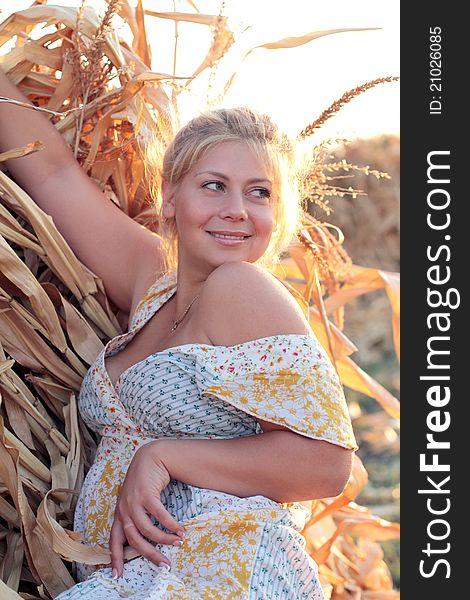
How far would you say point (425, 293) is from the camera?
2.20 meters

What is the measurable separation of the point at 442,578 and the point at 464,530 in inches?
4.4

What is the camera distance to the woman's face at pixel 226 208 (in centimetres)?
166

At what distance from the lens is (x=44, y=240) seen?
5.90ft

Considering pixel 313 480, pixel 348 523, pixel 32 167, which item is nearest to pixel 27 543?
pixel 313 480

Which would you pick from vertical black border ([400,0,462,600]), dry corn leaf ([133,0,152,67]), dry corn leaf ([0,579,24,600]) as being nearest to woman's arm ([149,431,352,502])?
dry corn leaf ([0,579,24,600])

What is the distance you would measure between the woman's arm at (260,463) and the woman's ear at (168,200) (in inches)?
18.5

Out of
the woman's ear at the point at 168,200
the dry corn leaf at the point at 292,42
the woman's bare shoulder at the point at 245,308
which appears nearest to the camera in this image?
the woman's bare shoulder at the point at 245,308

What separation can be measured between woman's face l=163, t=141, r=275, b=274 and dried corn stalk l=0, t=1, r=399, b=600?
23 centimetres

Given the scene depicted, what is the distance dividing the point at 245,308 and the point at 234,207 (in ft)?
0.67

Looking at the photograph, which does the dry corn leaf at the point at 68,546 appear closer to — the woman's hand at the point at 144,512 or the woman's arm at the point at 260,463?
the woman's hand at the point at 144,512

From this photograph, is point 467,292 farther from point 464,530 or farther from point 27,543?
point 27,543

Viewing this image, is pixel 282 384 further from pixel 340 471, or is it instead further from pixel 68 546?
pixel 68 546

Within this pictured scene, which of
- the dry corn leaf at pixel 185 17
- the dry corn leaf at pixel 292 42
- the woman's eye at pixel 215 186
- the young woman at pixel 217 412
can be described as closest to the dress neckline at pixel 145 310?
the young woman at pixel 217 412

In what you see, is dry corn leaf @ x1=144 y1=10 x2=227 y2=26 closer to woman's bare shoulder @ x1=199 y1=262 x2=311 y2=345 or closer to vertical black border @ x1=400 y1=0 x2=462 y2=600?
vertical black border @ x1=400 y1=0 x2=462 y2=600
